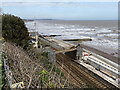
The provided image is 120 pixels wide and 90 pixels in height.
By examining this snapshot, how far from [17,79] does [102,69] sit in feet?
31.4

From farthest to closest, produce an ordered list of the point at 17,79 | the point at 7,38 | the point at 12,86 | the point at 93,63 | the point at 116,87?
the point at 93,63
the point at 7,38
the point at 116,87
the point at 17,79
the point at 12,86

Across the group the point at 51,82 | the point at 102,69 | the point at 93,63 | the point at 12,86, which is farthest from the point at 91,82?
the point at 12,86

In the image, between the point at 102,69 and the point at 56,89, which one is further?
the point at 102,69

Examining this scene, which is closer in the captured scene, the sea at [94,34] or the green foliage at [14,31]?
the green foliage at [14,31]

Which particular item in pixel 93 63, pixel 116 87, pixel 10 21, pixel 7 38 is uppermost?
pixel 10 21

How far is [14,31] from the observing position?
35.4ft

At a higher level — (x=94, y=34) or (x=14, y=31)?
(x=14, y=31)

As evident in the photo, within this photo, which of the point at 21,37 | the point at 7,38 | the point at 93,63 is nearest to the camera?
the point at 7,38

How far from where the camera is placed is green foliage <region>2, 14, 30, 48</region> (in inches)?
410

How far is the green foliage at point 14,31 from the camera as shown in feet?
34.2

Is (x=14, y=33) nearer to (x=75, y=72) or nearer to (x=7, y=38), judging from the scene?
(x=7, y=38)

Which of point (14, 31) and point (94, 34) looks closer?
→ point (14, 31)

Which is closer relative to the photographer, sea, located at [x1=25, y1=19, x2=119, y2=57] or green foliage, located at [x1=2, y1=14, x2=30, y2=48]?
green foliage, located at [x1=2, y1=14, x2=30, y2=48]

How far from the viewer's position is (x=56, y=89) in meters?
3.50
